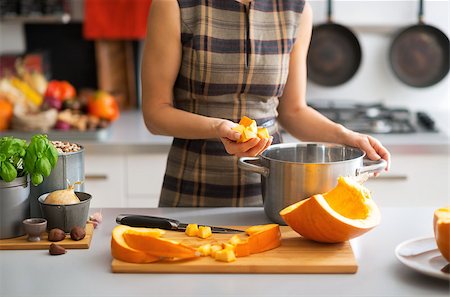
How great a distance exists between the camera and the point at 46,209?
140cm

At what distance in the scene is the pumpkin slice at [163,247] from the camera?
1253mm

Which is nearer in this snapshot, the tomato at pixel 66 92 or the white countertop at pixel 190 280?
the white countertop at pixel 190 280

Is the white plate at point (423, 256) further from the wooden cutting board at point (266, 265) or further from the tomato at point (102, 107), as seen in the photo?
the tomato at point (102, 107)

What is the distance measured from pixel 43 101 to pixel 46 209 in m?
1.51

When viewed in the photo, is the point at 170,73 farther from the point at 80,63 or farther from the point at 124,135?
the point at 80,63

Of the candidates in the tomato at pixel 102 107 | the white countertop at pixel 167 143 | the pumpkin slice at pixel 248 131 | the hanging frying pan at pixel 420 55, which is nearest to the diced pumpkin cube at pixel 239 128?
the pumpkin slice at pixel 248 131

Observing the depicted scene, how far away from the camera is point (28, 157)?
1.36 metres

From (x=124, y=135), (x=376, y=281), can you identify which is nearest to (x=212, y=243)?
(x=376, y=281)

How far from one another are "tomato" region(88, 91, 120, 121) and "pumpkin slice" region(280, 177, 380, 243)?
1.58m

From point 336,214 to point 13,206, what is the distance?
592 mm

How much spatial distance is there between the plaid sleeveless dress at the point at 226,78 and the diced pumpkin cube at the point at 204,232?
1.43 ft

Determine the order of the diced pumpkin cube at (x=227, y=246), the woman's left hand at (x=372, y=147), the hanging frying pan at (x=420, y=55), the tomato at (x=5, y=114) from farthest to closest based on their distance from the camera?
the hanging frying pan at (x=420, y=55), the tomato at (x=5, y=114), the woman's left hand at (x=372, y=147), the diced pumpkin cube at (x=227, y=246)

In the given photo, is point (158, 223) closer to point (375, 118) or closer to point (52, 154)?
point (52, 154)

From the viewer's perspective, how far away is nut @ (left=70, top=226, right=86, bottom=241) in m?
1.38
